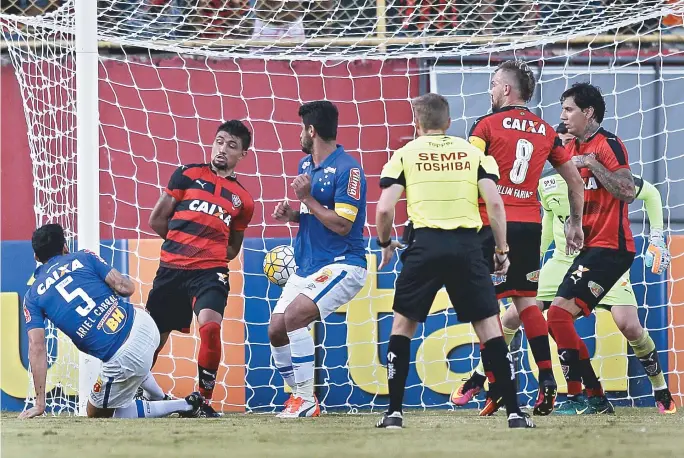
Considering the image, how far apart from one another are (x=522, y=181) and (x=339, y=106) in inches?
158

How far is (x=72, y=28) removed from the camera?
25.2 feet

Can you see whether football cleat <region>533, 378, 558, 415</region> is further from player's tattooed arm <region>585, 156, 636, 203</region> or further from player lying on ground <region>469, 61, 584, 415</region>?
player's tattooed arm <region>585, 156, 636, 203</region>

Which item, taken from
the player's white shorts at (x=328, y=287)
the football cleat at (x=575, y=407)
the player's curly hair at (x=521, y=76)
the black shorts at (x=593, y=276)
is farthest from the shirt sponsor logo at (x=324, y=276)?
the football cleat at (x=575, y=407)

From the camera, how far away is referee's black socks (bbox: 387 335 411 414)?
5.14 m

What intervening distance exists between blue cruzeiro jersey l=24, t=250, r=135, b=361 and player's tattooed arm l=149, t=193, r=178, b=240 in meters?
0.82

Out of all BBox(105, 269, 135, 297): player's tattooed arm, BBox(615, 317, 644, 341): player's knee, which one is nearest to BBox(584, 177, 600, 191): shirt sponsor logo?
BBox(615, 317, 644, 341): player's knee


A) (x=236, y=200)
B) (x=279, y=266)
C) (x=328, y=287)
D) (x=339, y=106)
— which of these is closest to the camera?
(x=328, y=287)

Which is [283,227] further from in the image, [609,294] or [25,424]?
[25,424]

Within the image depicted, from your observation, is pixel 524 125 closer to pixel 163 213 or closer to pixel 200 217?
pixel 200 217

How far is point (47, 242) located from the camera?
6238mm

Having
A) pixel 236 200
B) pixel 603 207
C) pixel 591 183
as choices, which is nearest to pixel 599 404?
pixel 603 207

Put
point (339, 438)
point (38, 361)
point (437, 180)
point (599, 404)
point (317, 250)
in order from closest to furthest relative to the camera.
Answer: point (339, 438) → point (437, 180) → point (38, 361) → point (317, 250) → point (599, 404)

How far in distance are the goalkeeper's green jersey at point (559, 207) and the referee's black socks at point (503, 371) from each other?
2579 millimetres

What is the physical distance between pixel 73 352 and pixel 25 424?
1866 mm
